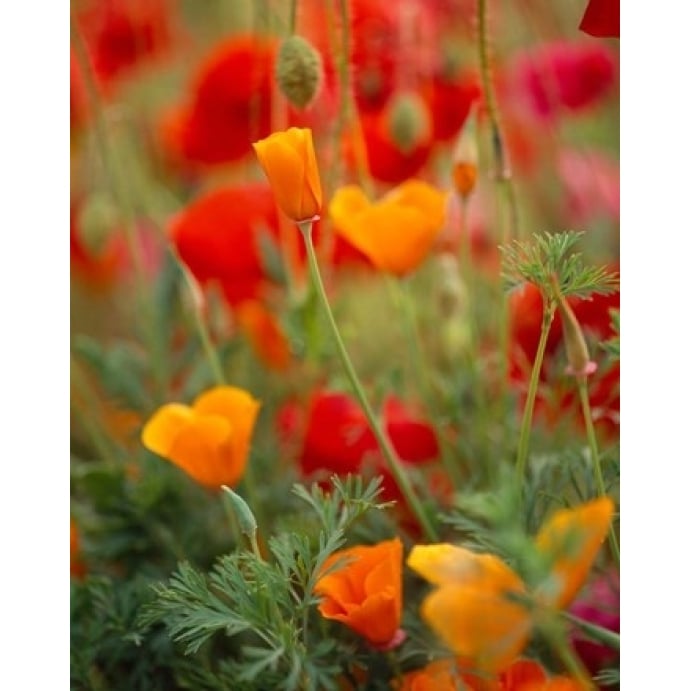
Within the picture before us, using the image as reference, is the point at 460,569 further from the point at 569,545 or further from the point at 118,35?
the point at 118,35

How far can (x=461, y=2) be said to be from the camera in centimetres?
81

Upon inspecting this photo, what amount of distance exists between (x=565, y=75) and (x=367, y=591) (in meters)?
0.48

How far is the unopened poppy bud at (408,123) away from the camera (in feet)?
2.31

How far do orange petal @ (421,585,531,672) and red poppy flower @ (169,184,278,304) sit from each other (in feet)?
1.43

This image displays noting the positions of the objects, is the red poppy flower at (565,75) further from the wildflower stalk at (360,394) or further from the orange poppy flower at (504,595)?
the orange poppy flower at (504,595)

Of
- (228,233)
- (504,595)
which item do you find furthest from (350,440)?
(504,595)

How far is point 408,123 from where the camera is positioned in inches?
27.6

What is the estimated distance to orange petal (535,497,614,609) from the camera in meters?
0.34

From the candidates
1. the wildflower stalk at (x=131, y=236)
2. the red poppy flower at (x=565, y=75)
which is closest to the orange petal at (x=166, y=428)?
the wildflower stalk at (x=131, y=236)

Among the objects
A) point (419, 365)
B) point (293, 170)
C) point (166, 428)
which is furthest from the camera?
point (419, 365)

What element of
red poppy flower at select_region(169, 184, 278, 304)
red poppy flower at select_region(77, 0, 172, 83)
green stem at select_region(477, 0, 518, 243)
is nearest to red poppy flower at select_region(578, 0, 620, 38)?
green stem at select_region(477, 0, 518, 243)

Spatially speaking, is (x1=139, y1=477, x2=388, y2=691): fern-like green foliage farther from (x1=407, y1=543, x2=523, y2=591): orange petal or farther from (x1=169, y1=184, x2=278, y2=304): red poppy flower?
(x1=169, y1=184, x2=278, y2=304): red poppy flower

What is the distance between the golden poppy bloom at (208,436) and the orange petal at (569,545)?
0.22 m
